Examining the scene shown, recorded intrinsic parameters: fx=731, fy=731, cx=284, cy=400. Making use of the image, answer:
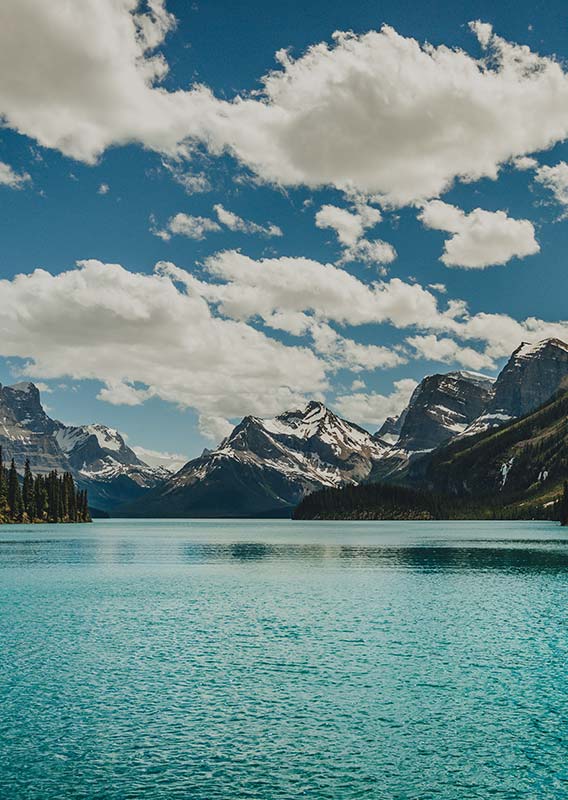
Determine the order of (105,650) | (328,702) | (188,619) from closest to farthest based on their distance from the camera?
(328,702), (105,650), (188,619)

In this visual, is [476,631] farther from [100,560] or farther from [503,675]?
[100,560]

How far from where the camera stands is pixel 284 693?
44.4m

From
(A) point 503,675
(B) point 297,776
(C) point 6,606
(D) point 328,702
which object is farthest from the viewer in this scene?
(C) point 6,606

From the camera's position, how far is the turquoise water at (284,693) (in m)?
31.2

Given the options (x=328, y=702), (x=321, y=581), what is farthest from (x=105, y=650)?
(x=321, y=581)

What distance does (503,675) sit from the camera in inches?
1943

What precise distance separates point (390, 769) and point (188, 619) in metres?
41.9

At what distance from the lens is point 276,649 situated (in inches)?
2235

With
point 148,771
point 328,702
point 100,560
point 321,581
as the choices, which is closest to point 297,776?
point 148,771

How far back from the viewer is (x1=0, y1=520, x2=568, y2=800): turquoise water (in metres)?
31.2

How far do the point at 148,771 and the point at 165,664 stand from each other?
20.6m

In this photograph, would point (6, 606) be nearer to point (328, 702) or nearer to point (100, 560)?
point (328, 702)

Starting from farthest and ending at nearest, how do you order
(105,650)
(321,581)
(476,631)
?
(321,581) → (476,631) → (105,650)

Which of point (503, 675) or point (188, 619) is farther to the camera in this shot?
point (188, 619)
